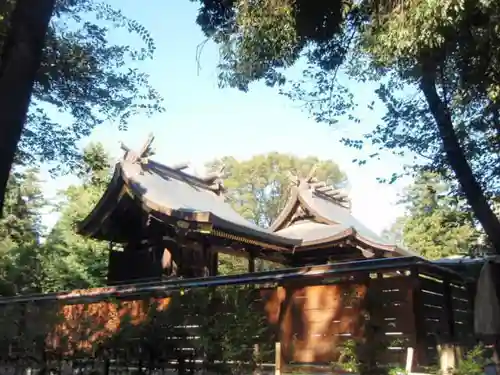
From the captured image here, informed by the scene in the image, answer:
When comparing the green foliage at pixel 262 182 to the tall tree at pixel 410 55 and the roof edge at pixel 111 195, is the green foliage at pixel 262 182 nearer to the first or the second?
the roof edge at pixel 111 195

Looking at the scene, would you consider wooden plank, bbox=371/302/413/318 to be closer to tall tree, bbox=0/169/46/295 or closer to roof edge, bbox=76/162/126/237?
roof edge, bbox=76/162/126/237

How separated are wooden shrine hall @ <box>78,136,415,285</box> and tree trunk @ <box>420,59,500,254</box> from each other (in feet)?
17.7

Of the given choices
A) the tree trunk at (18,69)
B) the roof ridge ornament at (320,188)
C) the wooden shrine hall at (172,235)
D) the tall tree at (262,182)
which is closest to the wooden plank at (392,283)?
the tree trunk at (18,69)

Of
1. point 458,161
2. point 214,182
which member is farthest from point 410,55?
point 214,182

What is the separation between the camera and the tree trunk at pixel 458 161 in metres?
7.54

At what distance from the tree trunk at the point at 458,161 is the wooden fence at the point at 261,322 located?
974mm

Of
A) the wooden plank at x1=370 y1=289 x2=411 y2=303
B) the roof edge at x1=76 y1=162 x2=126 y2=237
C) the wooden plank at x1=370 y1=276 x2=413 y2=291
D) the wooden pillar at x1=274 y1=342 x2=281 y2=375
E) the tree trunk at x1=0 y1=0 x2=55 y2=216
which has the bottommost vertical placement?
the wooden pillar at x1=274 y1=342 x2=281 y2=375

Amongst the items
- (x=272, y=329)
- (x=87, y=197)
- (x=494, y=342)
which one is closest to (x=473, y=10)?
(x=494, y=342)

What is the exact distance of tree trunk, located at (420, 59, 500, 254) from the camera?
24.7 ft

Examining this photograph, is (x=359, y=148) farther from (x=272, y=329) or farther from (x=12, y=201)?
(x=12, y=201)

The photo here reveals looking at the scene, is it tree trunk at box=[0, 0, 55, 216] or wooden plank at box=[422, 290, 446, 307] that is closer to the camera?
tree trunk at box=[0, 0, 55, 216]

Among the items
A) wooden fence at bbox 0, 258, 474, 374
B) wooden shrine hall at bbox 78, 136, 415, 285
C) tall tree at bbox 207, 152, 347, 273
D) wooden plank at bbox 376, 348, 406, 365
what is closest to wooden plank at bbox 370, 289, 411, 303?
wooden fence at bbox 0, 258, 474, 374

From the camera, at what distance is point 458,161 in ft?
25.9

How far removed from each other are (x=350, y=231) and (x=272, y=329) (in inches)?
332
